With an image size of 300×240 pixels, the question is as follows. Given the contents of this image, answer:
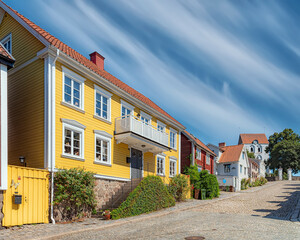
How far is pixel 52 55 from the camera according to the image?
1496 centimetres

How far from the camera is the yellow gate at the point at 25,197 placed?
1177 cm

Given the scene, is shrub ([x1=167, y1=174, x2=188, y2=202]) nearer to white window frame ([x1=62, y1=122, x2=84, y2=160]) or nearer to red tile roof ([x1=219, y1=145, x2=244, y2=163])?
white window frame ([x1=62, y1=122, x2=84, y2=160])

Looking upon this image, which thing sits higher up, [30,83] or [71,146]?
[30,83]

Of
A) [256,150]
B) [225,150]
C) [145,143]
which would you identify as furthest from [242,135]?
[145,143]

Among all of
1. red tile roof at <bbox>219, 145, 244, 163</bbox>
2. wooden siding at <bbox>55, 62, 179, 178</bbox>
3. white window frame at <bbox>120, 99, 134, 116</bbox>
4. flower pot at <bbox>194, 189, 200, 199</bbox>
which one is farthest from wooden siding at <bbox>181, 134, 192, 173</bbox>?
red tile roof at <bbox>219, 145, 244, 163</bbox>

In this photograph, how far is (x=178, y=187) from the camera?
22.5 m

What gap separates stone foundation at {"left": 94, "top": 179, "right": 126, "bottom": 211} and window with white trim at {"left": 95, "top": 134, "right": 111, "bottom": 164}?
119 cm

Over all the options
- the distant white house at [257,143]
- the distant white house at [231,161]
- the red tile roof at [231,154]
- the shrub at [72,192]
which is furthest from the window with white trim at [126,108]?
the distant white house at [257,143]

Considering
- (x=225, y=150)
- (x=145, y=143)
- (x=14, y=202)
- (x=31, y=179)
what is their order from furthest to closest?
(x=225, y=150) → (x=145, y=143) → (x=31, y=179) → (x=14, y=202)

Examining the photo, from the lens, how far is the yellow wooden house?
14.8 metres

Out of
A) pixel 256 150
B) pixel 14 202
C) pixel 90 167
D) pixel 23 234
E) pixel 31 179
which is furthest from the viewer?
pixel 256 150

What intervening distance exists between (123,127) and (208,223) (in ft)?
27.8

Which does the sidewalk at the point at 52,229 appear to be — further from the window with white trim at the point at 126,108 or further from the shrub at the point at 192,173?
the shrub at the point at 192,173

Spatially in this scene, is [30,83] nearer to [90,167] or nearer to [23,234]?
[90,167]
